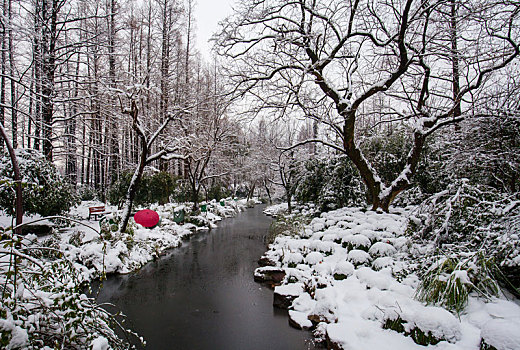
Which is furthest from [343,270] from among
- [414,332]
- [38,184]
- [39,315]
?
[38,184]

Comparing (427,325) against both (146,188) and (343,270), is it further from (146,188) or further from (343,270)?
(146,188)

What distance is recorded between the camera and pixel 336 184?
32.6ft

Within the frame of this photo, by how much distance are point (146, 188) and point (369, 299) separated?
1111cm

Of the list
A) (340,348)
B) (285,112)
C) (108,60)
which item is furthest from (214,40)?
(340,348)

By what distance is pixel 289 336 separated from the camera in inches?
154

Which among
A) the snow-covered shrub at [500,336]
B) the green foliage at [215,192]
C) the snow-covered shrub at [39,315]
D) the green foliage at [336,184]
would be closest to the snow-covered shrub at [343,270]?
→ the snow-covered shrub at [500,336]

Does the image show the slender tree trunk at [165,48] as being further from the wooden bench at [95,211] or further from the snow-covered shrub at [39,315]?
the snow-covered shrub at [39,315]

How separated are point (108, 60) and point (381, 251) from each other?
9.84 m

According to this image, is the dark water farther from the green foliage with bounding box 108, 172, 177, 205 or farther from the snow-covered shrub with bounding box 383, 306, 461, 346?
the green foliage with bounding box 108, 172, 177, 205

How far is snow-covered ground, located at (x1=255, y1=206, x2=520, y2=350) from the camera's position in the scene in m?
2.91

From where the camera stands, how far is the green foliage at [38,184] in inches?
240

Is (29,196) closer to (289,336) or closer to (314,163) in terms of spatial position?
(289,336)

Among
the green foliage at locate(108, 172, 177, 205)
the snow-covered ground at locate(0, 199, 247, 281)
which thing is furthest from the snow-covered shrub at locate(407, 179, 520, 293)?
the green foliage at locate(108, 172, 177, 205)

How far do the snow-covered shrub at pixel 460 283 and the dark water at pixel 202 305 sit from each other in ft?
6.14
